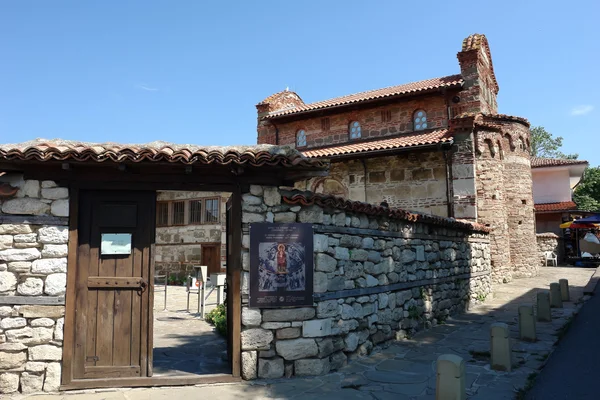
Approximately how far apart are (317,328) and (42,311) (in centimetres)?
334

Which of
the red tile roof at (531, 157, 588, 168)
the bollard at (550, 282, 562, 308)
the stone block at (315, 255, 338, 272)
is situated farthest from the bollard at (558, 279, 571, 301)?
the red tile roof at (531, 157, 588, 168)

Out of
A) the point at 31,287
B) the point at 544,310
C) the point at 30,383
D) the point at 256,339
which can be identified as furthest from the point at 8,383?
the point at 544,310

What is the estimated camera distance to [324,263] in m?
5.89

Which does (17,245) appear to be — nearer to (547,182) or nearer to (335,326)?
(335,326)

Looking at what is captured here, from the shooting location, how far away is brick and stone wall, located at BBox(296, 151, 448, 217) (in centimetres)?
1406

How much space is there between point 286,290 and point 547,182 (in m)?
25.8

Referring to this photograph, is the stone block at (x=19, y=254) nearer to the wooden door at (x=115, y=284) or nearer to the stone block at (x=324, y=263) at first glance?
the wooden door at (x=115, y=284)

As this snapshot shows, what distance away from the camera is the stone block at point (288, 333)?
5508mm

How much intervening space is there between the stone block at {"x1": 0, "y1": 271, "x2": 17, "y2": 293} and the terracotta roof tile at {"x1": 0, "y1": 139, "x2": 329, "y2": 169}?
1361 mm

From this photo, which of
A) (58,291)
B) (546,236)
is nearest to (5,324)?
(58,291)

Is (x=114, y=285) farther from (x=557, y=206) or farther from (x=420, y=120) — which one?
(x=557, y=206)

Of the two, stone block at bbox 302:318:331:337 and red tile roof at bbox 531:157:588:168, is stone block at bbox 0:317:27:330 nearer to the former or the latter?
stone block at bbox 302:318:331:337

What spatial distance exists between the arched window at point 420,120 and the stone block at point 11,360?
47.7 ft

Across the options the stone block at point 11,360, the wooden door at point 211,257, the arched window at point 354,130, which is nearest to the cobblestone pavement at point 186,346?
the stone block at point 11,360
